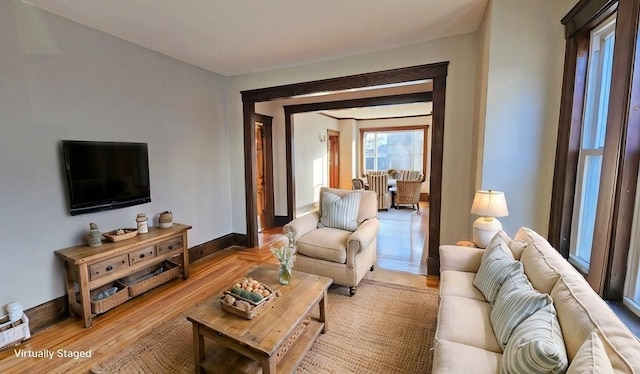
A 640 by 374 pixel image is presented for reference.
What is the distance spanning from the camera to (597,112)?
195cm

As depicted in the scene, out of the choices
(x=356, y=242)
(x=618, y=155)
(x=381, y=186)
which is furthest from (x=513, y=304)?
(x=381, y=186)

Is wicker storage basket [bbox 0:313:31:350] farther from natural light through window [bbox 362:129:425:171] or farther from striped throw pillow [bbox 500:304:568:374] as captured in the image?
natural light through window [bbox 362:129:425:171]

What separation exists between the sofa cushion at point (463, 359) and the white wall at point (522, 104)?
1534 millimetres

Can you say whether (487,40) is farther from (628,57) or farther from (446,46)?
(628,57)

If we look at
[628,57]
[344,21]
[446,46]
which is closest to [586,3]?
[628,57]

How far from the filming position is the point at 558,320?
120 cm

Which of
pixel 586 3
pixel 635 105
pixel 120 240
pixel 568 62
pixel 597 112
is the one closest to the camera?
pixel 635 105

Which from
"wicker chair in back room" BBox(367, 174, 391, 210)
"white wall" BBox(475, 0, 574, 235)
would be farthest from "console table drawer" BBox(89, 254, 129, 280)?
"wicker chair in back room" BBox(367, 174, 391, 210)

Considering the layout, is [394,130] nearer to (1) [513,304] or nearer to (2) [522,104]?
(2) [522,104]

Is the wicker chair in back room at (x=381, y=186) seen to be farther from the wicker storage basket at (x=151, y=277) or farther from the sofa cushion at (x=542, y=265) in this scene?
the sofa cushion at (x=542, y=265)

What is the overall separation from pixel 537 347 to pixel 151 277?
10.5 ft

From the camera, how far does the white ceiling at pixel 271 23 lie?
2.28m

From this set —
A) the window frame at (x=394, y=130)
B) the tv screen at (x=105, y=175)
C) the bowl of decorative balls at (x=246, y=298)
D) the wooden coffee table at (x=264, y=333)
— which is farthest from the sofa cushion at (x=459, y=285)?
the window frame at (x=394, y=130)

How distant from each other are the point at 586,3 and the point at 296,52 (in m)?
2.52
